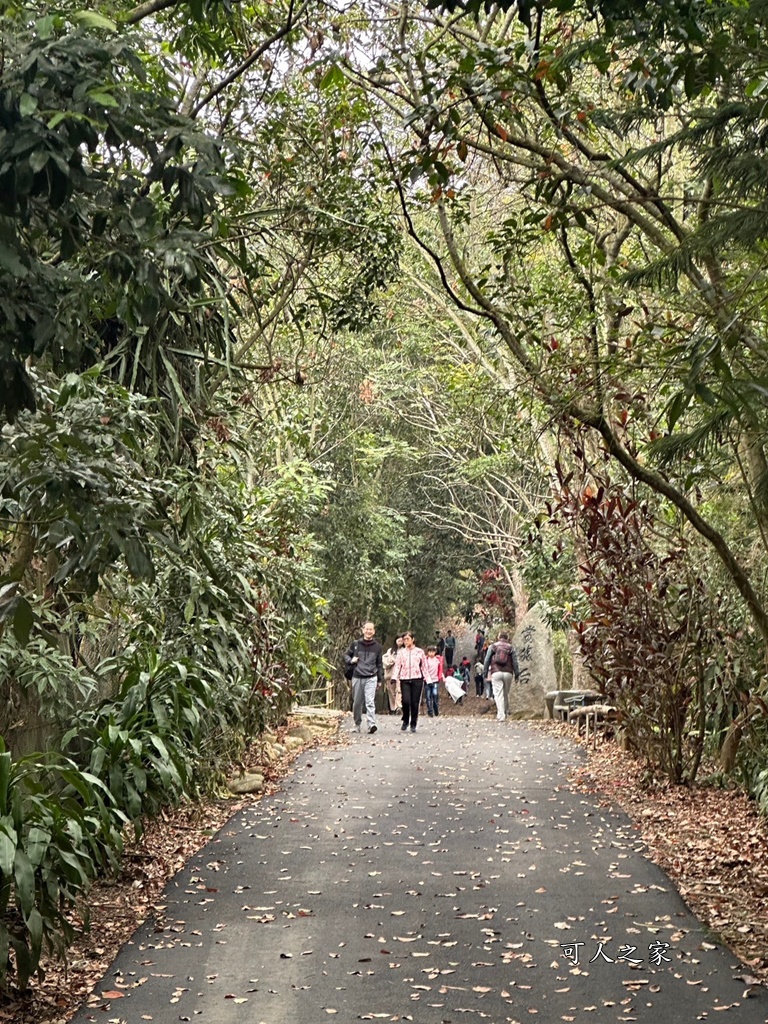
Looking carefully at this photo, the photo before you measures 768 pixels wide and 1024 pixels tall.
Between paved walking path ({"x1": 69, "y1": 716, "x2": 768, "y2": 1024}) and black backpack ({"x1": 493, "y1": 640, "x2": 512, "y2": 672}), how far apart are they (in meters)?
12.6

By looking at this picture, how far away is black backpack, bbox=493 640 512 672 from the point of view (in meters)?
25.3

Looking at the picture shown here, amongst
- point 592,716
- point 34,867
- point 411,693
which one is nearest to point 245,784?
point 34,867

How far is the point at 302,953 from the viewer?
22.7 feet

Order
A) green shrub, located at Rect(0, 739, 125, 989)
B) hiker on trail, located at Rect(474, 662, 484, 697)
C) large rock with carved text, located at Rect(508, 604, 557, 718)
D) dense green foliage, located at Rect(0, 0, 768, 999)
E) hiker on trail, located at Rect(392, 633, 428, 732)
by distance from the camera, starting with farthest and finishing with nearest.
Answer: hiker on trail, located at Rect(474, 662, 484, 697) → large rock with carved text, located at Rect(508, 604, 557, 718) → hiker on trail, located at Rect(392, 633, 428, 732) → green shrub, located at Rect(0, 739, 125, 989) → dense green foliage, located at Rect(0, 0, 768, 999)

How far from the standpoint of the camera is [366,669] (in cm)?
2083

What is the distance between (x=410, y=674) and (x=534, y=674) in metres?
6.66

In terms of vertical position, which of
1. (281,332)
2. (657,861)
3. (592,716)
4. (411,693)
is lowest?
(657,861)

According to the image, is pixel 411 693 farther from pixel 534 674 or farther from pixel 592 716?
→ pixel 534 674

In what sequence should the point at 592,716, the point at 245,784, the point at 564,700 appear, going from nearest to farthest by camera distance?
the point at 245,784 → the point at 592,716 → the point at 564,700

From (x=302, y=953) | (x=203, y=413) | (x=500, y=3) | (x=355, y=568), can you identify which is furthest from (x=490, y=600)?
(x=500, y=3)

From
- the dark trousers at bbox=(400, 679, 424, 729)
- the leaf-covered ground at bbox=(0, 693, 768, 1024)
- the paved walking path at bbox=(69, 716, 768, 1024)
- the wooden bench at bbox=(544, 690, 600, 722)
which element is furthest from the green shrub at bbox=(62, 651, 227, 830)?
the wooden bench at bbox=(544, 690, 600, 722)

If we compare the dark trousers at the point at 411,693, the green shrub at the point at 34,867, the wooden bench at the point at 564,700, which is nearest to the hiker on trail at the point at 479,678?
the wooden bench at the point at 564,700

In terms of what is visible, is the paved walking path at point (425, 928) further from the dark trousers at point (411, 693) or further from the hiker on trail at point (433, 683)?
the hiker on trail at point (433, 683)

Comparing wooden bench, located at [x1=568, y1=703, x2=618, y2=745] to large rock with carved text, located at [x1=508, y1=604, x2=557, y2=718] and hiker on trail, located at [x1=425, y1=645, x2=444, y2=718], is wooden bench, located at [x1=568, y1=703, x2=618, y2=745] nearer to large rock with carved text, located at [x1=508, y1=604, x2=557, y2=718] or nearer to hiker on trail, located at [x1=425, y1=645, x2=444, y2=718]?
large rock with carved text, located at [x1=508, y1=604, x2=557, y2=718]
